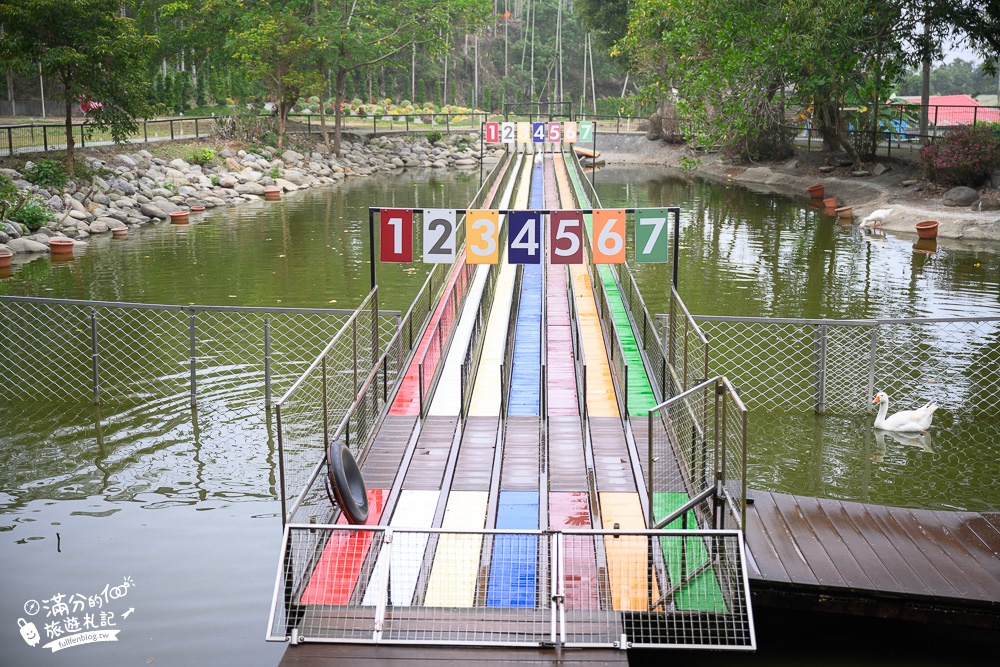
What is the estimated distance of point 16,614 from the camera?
750 cm

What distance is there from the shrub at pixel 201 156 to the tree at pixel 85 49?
292 inches

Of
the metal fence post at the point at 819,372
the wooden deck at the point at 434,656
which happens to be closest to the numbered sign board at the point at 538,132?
the metal fence post at the point at 819,372

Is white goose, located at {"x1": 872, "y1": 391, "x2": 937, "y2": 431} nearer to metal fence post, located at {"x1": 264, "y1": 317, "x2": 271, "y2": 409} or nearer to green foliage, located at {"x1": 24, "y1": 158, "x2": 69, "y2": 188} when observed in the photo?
metal fence post, located at {"x1": 264, "y1": 317, "x2": 271, "y2": 409}

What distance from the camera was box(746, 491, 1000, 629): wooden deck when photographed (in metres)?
7.03

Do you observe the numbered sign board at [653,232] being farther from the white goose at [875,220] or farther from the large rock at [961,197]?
the large rock at [961,197]

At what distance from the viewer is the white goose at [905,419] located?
1107 centimetres

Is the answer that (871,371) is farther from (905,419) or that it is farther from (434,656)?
(434,656)

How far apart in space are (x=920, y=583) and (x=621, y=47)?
43.3 meters

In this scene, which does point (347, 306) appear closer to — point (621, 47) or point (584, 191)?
point (584, 191)

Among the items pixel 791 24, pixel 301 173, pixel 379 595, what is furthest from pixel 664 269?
pixel 301 173

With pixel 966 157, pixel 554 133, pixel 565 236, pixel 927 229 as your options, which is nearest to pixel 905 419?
Result: pixel 565 236

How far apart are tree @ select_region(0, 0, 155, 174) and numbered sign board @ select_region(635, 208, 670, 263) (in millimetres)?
19501

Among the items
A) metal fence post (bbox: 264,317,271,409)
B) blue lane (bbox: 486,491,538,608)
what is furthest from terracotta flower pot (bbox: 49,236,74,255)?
blue lane (bbox: 486,491,538,608)

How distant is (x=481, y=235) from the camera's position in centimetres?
1157
